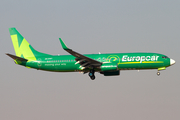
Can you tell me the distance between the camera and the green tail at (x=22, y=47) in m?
58.4

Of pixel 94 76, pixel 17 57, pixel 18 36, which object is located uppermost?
pixel 18 36

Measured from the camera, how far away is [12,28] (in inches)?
2413

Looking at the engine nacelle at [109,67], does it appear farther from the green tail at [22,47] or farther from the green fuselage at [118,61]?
the green tail at [22,47]

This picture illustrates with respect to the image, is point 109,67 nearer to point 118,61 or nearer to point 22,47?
point 118,61

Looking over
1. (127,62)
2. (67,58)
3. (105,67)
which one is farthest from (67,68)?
(127,62)

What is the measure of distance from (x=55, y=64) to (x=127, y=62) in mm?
12317

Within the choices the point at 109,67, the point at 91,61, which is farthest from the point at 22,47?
the point at 109,67

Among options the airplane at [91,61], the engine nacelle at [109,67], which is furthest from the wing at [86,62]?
the engine nacelle at [109,67]

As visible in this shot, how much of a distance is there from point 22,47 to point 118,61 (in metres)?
18.4

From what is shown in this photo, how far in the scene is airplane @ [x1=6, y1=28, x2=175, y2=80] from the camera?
173ft

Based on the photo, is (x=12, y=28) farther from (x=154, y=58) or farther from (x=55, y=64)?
(x=154, y=58)

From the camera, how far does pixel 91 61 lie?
5275 centimetres

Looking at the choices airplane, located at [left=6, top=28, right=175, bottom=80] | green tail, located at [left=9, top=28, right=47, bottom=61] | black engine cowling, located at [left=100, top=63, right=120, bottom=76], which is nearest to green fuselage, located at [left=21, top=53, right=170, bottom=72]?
airplane, located at [left=6, top=28, right=175, bottom=80]

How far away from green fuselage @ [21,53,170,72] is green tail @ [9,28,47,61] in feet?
7.76
